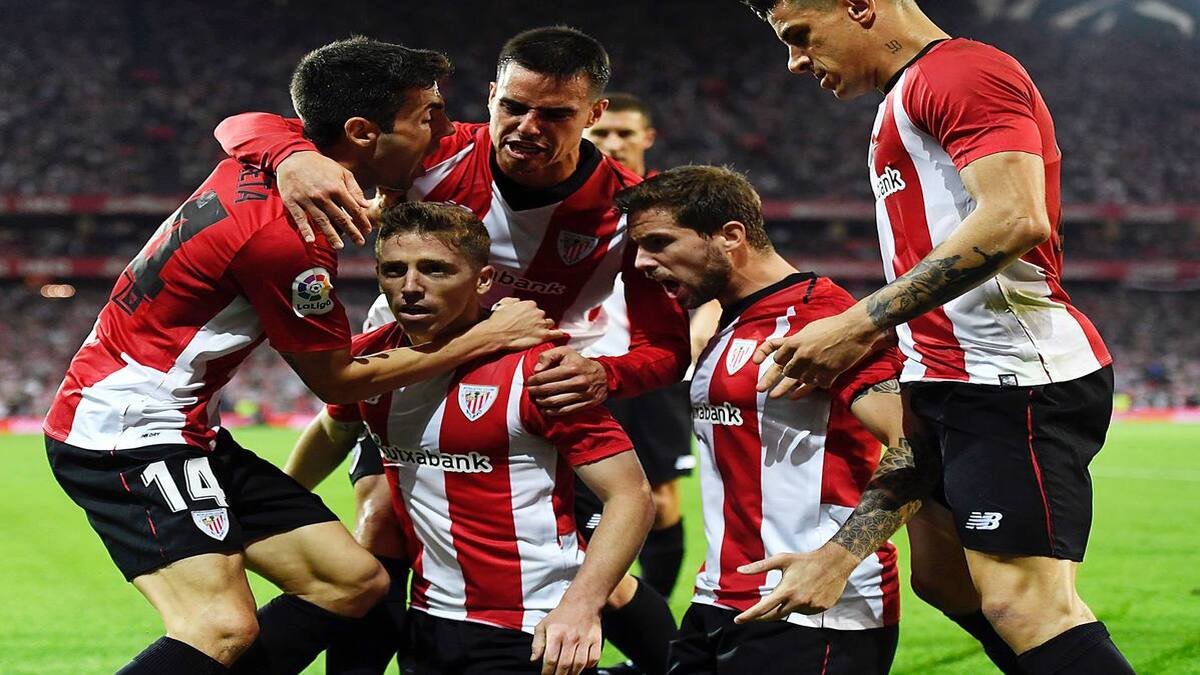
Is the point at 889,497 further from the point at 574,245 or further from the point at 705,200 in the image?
the point at 574,245

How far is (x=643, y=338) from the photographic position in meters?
3.84

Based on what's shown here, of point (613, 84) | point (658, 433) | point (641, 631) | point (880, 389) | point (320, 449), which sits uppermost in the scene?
point (880, 389)

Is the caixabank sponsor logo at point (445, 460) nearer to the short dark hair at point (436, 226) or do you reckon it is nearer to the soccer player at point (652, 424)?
the short dark hair at point (436, 226)

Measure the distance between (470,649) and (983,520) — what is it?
1317 mm

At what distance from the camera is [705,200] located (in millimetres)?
3248

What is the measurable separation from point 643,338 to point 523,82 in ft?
2.95

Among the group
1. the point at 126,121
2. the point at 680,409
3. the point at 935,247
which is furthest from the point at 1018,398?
the point at 126,121

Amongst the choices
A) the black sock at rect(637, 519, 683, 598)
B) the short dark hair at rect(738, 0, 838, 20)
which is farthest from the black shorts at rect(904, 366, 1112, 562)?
the black sock at rect(637, 519, 683, 598)

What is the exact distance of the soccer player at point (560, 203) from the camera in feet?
12.3

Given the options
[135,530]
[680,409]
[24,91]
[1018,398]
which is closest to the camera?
[1018,398]

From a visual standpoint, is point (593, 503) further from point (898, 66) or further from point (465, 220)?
point (898, 66)

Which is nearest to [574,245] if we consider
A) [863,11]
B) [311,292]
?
[311,292]

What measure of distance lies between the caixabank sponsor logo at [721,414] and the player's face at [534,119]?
1.07 m

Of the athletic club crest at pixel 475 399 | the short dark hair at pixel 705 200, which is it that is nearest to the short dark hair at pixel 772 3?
the short dark hair at pixel 705 200
